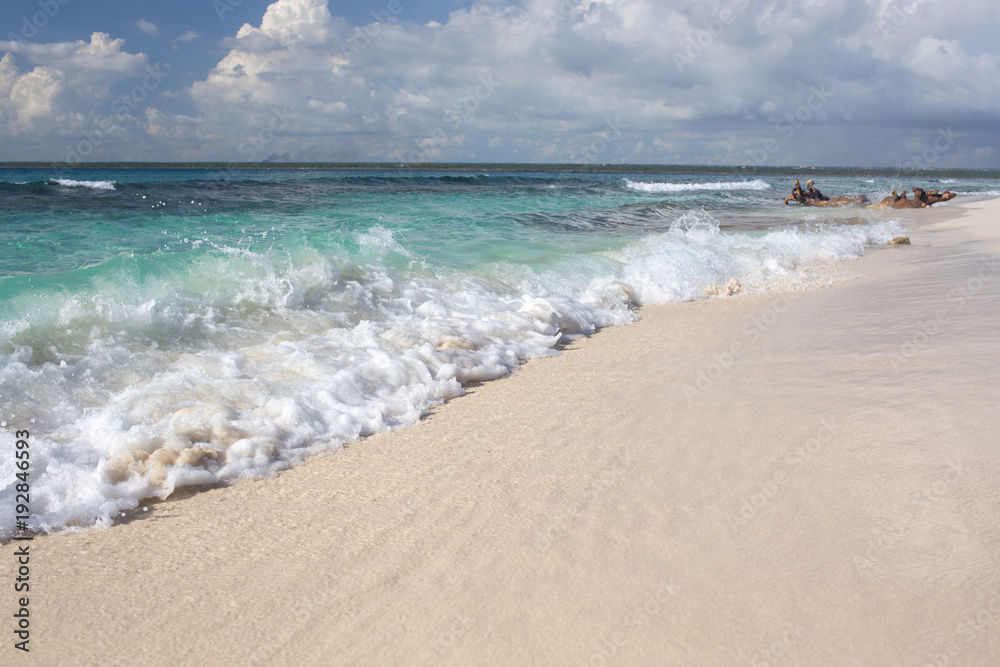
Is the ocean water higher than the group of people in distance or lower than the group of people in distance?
lower

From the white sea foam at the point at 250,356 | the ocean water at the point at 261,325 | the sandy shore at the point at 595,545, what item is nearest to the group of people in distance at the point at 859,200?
the ocean water at the point at 261,325

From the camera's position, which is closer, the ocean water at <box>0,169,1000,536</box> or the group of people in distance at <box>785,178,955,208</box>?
the ocean water at <box>0,169,1000,536</box>

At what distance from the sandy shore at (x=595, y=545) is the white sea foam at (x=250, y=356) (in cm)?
23

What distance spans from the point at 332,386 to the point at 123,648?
1929 millimetres

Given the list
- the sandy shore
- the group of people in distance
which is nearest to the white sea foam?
the sandy shore

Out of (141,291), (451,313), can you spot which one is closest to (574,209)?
(451,313)

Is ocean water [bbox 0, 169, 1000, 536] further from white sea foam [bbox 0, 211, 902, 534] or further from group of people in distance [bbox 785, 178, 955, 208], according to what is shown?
group of people in distance [bbox 785, 178, 955, 208]

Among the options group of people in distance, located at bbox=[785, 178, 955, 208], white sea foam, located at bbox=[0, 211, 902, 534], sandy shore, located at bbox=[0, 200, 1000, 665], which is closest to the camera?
sandy shore, located at bbox=[0, 200, 1000, 665]

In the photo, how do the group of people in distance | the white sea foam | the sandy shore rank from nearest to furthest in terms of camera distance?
1. the sandy shore
2. the white sea foam
3. the group of people in distance

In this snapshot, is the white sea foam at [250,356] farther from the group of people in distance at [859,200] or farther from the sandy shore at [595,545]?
the group of people in distance at [859,200]

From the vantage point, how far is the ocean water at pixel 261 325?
9.27 feet

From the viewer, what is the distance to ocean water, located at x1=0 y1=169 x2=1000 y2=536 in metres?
2.82

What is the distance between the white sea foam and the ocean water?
0.01 meters

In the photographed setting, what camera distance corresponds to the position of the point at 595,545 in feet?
7.11
